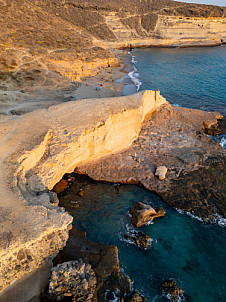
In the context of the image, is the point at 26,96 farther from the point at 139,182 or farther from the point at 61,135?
the point at 139,182

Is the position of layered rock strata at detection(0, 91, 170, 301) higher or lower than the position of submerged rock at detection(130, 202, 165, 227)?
higher

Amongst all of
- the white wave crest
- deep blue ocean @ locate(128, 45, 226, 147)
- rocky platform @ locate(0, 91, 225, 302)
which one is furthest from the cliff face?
the white wave crest

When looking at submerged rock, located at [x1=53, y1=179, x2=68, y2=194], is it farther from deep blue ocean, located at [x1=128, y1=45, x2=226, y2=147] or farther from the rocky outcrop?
deep blue ocean, located at [x1=128, y1=45, x2=226, y2=147]

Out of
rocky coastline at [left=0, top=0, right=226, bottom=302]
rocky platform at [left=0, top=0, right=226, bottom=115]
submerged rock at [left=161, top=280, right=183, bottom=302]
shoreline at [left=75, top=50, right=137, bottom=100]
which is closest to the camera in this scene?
rocky coastline at [left=0, top=0, right=226, bottom=302]

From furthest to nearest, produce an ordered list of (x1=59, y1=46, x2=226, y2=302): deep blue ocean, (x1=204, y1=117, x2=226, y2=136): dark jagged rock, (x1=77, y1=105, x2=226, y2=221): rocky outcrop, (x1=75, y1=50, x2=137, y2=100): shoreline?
(x1=75, y1=50, x2=137, y2=100): shoreline < (x1=204, y1=117, x2=226, y2=136): dark jagged rock < (x1=77, y1=105, x2=226, y2=221): rocky outcrop < (x1=59, y1=46, x2=226, y2=302): deep blue ocean

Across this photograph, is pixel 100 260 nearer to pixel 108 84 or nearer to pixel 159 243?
pixel 159 243

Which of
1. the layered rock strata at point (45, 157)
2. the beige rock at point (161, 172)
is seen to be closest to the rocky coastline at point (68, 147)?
the layered rock strata at point (45, 157)

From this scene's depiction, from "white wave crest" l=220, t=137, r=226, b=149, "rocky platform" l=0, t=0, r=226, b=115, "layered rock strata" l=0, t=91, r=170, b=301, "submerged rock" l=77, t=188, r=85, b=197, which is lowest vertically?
"submerged rock" l=77, t=188, r=85, b=197

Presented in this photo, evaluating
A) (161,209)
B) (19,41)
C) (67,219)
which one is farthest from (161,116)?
(19,41)
